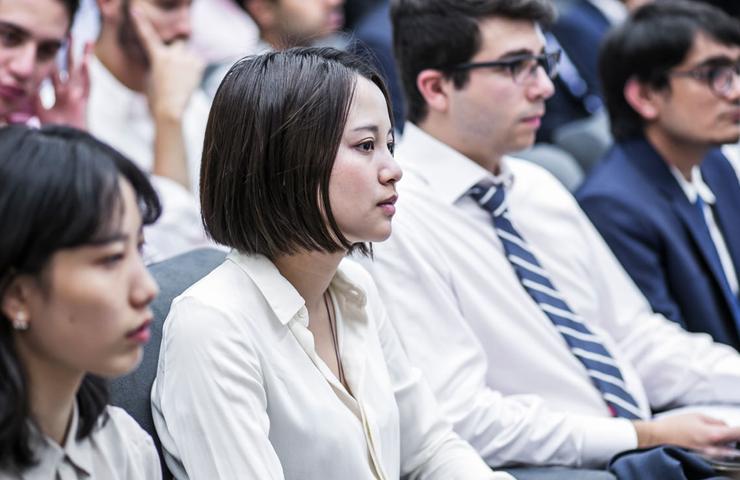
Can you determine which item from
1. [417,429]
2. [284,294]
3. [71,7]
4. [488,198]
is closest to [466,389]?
[417,429]

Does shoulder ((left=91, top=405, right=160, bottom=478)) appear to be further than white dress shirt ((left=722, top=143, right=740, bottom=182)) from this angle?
No

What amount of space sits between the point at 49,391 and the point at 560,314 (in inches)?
43.4

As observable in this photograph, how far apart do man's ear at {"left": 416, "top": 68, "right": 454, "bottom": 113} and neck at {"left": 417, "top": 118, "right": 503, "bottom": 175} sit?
0.03m

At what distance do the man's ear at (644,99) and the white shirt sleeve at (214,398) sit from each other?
1.64m

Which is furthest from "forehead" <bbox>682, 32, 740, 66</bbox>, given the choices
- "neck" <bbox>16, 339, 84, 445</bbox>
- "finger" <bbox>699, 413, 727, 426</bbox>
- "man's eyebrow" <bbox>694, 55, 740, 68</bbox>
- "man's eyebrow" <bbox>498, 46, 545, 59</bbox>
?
"neck" <bbox>16, 339, 84, 445</bbox>

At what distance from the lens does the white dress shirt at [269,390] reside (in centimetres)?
138

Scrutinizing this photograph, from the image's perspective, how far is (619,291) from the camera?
229 cm

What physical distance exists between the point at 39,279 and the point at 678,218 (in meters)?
1.76

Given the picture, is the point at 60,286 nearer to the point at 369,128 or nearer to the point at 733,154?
the point at 369,128

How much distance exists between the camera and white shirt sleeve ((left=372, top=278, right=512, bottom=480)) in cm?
168

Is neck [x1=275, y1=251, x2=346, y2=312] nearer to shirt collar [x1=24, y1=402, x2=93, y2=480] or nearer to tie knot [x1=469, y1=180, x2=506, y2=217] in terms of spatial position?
shirt collar [x1=24, y1=402, x2=93, y2=480]

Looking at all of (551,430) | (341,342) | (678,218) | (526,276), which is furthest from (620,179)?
(341,342)

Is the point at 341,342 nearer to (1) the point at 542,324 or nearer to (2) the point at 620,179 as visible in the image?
(1) the point at 542,324

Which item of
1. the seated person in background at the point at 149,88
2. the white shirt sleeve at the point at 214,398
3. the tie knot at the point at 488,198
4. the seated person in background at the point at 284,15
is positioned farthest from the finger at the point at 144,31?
the white shirt sleeve at the point at 214,398
